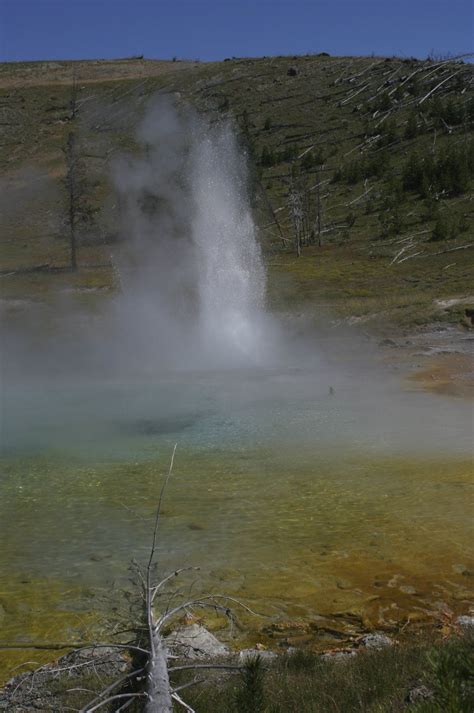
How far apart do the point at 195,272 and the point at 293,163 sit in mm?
31444

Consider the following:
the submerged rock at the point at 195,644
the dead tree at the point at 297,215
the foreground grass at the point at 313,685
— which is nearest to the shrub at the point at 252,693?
the foreground grass at the point at 313,685

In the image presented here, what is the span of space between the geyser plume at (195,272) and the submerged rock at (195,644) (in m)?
A: 13.3

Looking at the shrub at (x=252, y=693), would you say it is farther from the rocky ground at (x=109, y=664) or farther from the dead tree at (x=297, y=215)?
the dead tree at (x=297, y=215)

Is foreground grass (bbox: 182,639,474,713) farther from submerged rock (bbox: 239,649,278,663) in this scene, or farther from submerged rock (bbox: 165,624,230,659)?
submerged rock (bbox: 165,624,230,659)

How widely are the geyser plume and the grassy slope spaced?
2.77m

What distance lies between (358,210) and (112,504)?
39.1 metres

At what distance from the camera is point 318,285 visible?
94.2 feet

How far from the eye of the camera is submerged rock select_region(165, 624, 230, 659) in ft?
12.6

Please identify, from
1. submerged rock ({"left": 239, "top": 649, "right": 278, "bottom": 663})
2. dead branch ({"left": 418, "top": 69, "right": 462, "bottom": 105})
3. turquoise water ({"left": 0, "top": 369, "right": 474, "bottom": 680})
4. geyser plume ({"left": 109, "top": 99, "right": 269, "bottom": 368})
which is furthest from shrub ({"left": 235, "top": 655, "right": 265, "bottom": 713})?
dead branch ({"left": 418, "top": 69, "right": 462, "bottom": 105})

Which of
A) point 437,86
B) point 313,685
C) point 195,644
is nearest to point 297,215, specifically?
point 437,86

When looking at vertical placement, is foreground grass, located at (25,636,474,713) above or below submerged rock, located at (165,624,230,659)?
above

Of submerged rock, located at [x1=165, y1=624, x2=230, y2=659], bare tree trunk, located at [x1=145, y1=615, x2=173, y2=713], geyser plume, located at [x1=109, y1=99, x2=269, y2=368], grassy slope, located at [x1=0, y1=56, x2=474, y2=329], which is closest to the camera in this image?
bare tree trunk, located at [x1=145, y1=615, x2=173, y2=713]

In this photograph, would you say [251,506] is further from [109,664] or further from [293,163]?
[293,163]

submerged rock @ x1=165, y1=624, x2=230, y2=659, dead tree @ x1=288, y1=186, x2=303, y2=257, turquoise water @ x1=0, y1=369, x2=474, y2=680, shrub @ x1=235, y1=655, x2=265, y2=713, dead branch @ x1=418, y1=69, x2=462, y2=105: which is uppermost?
dead branch @ x1=418, y1=69, x2=462, y2=105
